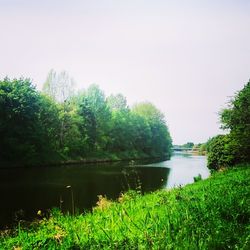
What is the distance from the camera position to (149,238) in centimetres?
522

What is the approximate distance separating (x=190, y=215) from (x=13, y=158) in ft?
128

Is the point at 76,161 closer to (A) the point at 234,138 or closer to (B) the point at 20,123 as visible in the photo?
(B) the point at 20,123

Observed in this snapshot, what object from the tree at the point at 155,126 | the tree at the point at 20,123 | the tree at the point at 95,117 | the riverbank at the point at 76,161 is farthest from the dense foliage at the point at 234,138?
the tree at the point at 155,126

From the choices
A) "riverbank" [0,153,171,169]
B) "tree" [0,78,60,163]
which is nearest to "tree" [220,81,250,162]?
"riverbank" [0,153,171,169]

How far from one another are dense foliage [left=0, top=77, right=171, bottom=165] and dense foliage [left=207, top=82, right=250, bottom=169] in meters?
27.0

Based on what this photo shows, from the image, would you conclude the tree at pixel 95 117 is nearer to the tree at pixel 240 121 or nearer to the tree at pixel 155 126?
the tree at pixel 155 126

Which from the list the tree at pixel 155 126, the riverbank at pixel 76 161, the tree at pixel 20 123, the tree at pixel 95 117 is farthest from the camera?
the tree at pixel 155 126

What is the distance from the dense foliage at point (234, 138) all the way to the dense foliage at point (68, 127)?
88.6 ft

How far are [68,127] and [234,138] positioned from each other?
38897 millimetres

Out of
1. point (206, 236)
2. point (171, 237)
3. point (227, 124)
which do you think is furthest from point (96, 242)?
point (227, 124)

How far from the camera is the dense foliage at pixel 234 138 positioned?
26.8 metres

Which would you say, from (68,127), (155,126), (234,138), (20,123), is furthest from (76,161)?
(155,126)

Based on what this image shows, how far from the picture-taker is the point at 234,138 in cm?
2752

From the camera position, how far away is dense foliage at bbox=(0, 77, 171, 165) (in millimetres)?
41000
